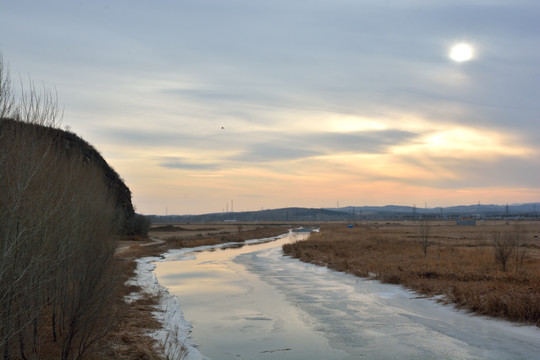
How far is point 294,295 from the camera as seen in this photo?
2234cm

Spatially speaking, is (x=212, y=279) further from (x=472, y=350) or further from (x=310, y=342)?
(x=472, y=350)

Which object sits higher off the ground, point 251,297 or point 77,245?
point 77,245

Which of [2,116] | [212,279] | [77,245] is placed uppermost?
[2,116]

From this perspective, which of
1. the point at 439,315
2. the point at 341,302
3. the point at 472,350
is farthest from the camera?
the point at 341,302

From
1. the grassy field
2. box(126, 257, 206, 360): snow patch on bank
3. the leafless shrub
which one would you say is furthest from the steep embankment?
the grassy field

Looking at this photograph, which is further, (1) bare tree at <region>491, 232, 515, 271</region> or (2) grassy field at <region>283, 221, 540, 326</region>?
(1) bare tree at <region>491, 232, 515, 271</region>

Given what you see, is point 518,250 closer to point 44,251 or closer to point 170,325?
point 170,325

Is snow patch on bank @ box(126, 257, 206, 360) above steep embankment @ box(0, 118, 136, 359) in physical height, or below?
below

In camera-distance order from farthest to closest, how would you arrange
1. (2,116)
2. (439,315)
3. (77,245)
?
(439,315)
(77,245)
(2,116)

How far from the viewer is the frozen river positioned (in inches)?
502

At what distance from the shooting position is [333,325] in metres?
16.0

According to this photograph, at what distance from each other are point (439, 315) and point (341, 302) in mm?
4403

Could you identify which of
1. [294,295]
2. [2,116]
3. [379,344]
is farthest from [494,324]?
[2,116]

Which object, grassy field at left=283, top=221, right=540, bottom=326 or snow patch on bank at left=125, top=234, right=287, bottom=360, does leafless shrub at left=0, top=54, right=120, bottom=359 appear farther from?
grassy field at left=283, top=221, right=540, bottom=326
